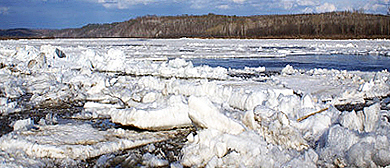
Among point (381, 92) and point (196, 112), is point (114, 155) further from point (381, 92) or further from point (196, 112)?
point (381, 92)

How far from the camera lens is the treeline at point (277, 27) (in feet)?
165

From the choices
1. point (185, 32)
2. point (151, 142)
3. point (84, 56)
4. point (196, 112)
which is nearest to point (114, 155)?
point (151, 142)

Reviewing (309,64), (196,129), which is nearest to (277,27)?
(309,64)

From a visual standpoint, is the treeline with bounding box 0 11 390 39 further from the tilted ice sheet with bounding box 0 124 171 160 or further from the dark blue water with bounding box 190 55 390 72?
the tilted ice sheet with bounding box 0 124 171 160

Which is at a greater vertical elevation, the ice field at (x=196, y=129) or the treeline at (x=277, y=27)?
the treeline at (x=277, y=27)

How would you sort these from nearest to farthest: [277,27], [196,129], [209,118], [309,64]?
[209,118], [196,129], [309,64], [277,27]

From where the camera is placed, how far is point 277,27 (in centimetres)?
6044

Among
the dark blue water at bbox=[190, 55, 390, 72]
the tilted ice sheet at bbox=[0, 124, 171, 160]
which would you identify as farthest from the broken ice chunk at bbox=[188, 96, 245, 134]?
the dark blue water at bbox=[190, 55, 390, 72]

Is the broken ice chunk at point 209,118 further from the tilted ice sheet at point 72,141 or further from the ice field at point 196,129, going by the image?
the tilted ice sheet at point 72,141

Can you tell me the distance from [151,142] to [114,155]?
0.50 metres

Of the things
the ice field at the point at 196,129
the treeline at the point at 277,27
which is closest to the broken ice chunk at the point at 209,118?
the ice field at the point at 196,129

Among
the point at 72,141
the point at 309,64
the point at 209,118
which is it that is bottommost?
the point at 72,141

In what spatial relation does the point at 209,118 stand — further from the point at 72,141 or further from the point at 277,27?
the point at 277,27

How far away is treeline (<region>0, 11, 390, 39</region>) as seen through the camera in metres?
50.3
